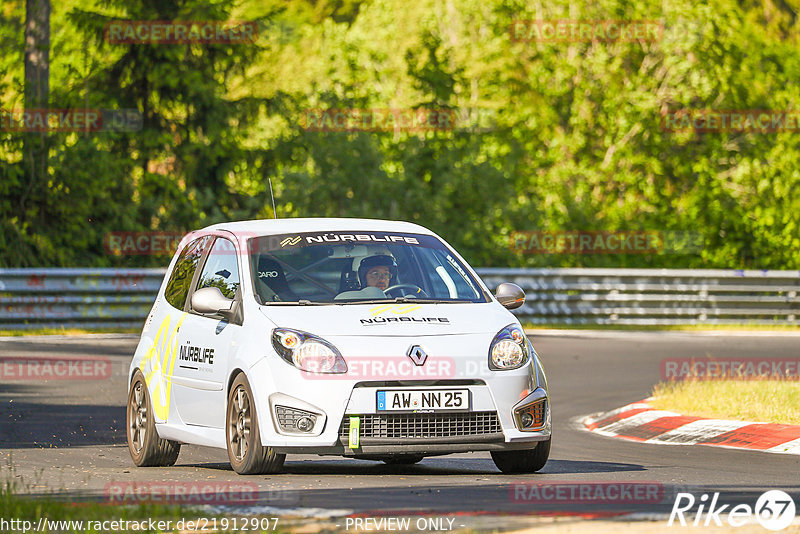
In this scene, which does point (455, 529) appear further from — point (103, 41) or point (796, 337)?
point (103, 41)

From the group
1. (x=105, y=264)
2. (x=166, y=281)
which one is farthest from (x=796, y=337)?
(x=166, y=281)

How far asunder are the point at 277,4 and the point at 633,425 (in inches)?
2037

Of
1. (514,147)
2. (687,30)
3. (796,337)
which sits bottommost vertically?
(796,337)

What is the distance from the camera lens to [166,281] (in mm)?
11688

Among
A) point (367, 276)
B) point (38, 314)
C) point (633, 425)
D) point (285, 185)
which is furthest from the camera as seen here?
point (285, 185)

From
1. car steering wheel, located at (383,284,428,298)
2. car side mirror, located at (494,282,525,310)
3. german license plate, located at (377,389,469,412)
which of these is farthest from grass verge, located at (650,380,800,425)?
german license plate, located at (377,389,469,412)

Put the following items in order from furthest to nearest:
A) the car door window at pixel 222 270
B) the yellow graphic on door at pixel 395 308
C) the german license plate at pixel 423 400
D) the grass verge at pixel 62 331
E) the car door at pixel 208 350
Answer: the grass verge at pixel 62 331 → the car door window at pixel 222 270 → the car door at pixel 208 350 → the yellow graphic on door at pixel 395 308 → the german license plate at pixel 423 400

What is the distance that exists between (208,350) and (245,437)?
0.85 m

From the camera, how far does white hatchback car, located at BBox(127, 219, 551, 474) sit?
9.32 m

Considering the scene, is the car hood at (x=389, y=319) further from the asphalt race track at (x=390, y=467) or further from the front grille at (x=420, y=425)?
the asphalt race track at (x=390, y=467)

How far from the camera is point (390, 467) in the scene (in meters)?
10.8

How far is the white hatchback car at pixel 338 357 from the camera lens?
367 inches

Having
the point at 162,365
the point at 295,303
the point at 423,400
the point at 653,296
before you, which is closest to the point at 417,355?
the point at 423,400

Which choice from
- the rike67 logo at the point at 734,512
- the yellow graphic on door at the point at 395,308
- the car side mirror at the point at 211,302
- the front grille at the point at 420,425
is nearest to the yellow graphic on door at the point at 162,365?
the car side mirror at the point at 211,302
